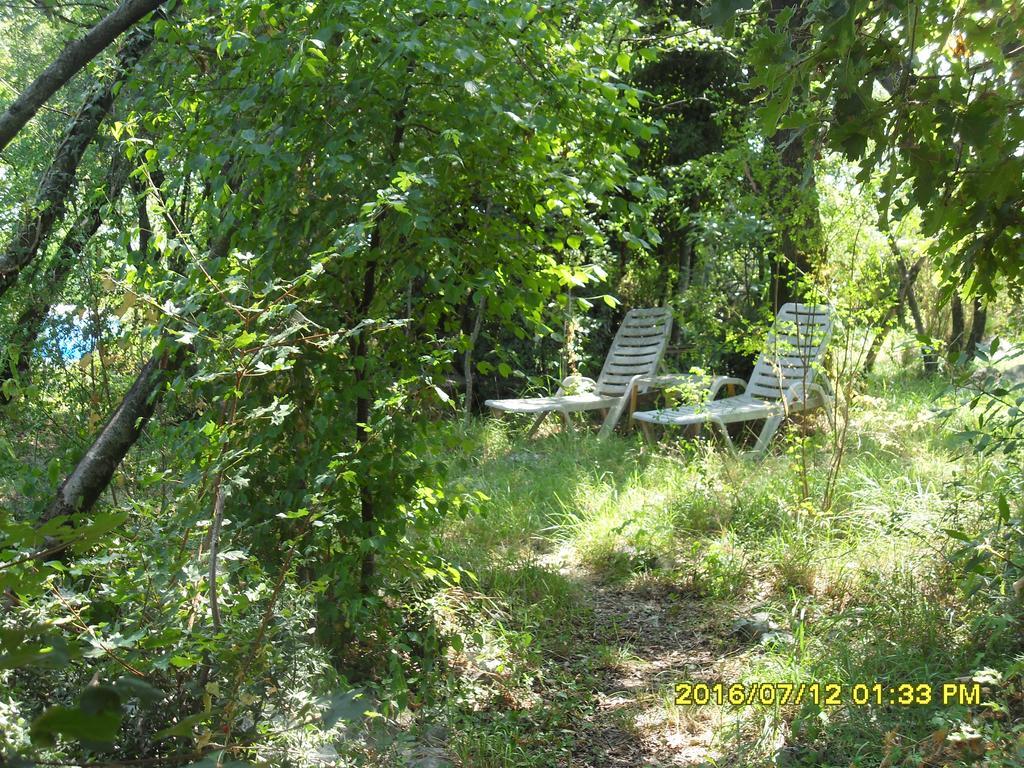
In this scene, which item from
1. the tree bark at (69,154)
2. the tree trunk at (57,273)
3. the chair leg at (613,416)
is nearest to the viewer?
the tree bark at (69,154)

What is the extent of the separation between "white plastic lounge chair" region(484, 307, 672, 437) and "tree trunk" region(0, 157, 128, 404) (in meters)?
3.39

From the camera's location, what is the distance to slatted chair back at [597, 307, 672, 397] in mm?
7762

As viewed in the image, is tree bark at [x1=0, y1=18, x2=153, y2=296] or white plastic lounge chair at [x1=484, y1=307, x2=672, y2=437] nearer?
tree bark at [x1=0, y1=18, x2=153, y2=296]

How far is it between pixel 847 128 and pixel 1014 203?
0.59 meters

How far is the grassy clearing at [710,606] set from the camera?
2.85 m

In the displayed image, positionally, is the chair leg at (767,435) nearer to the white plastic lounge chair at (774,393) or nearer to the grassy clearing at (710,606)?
the white plastic lounge chair at (774,393)
